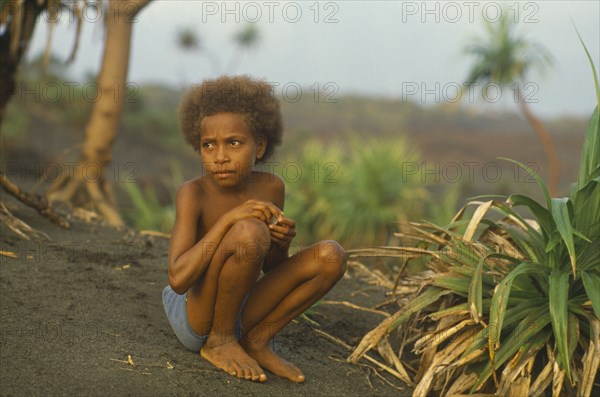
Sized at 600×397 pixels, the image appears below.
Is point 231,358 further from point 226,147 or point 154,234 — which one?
point 154,234

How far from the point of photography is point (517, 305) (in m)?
3.61

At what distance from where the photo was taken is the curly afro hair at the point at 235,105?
3.24m

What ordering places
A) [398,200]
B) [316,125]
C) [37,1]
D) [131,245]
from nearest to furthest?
[131,245] < [37,1] < [398,200] < [316,125]

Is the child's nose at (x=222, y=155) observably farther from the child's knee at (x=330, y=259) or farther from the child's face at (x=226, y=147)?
the child's knee at (x=330, y=259)

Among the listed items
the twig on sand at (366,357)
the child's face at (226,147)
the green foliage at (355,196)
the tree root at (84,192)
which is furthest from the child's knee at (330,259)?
the green foliage at (355,196)

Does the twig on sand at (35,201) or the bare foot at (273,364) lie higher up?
the twig on sand at (35,201)

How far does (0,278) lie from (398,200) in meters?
6.79

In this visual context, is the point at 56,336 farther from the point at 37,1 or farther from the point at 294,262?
the point at 37,1

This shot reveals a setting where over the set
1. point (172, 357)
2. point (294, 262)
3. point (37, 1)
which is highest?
point (37, 1)

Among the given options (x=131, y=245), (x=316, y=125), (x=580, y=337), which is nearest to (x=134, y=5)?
(x=131, y=245)

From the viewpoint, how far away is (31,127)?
65.2 feet

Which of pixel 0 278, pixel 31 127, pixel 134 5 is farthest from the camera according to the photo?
pixel 31 127

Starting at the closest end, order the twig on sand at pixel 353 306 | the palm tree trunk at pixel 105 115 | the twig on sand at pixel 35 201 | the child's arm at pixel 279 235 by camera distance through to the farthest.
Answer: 1. the child's arm at pixel 279 235
2. the twig on sand at pixel 353 306
3. the twig on sand at pixel 35 201
4. the palm tree trunk at pixel 105 115

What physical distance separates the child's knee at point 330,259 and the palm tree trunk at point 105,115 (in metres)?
4.60
